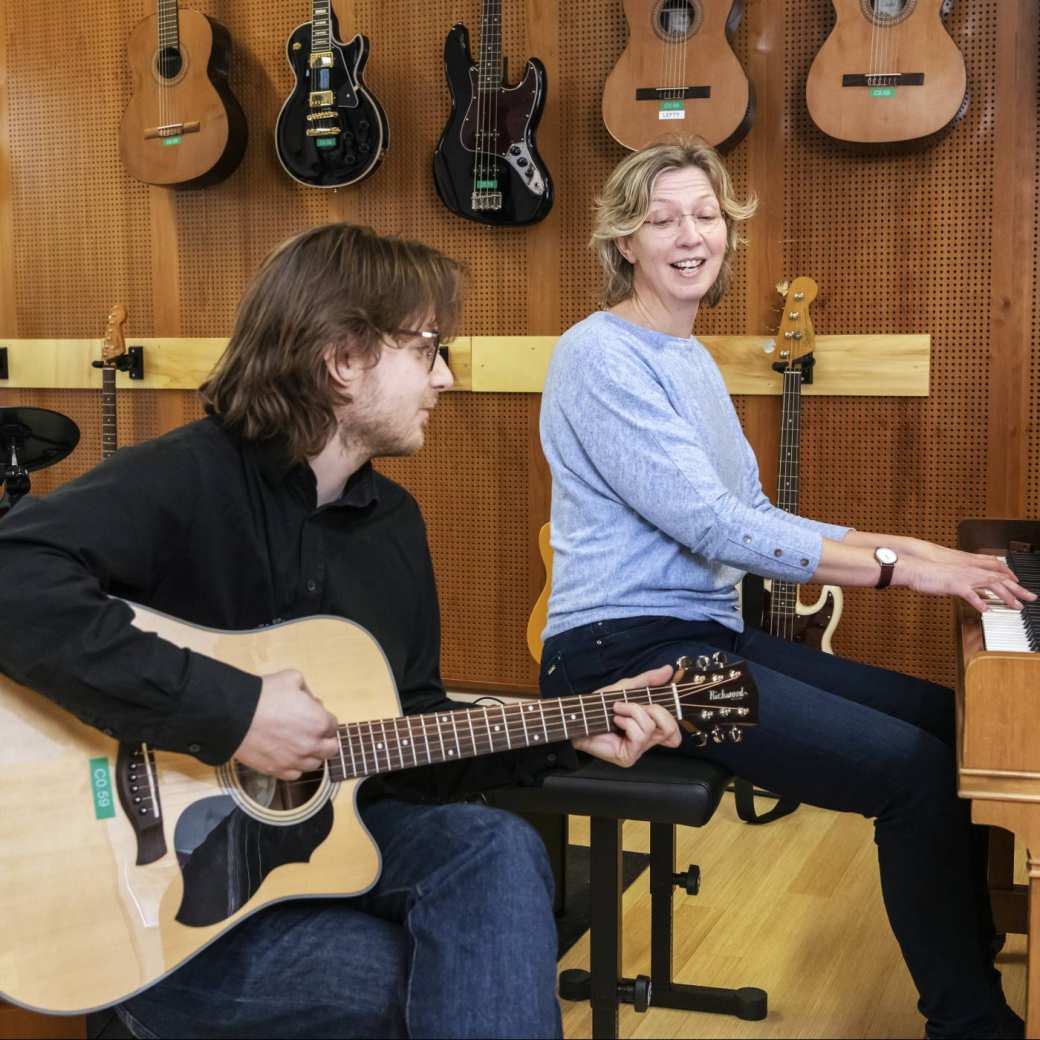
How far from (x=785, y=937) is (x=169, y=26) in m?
3.44

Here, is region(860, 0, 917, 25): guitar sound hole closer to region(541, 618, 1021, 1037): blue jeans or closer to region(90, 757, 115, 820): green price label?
region(541, 618, 1021, 1037): blue jeans

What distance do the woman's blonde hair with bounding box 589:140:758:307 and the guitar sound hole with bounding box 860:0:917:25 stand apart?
1296mm

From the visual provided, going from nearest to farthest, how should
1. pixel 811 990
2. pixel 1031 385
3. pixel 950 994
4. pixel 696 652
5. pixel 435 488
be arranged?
pixel 950 994 → pixel 696 652 → pixel 811 990 → pixel 1031 385 → pixel 435 488

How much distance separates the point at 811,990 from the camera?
8.54 feet

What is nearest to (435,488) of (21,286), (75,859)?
(21,286)

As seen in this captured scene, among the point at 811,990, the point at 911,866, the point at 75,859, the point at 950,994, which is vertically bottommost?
the point at 811,990

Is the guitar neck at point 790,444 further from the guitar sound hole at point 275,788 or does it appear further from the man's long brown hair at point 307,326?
the guitar sound hole at point 275,788

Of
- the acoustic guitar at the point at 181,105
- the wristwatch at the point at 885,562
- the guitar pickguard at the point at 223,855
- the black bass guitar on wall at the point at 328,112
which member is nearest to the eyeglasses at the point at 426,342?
the guitar pickguard at the point at 223,855

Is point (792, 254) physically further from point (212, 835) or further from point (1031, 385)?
point (212, 835)

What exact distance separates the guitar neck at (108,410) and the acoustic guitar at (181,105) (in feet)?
2.22

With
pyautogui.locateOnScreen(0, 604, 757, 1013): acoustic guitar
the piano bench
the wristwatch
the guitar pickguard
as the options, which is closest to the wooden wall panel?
the piano bench

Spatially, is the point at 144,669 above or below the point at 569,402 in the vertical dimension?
below

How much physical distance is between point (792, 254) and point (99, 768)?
2.83 m

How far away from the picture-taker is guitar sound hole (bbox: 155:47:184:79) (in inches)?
172
